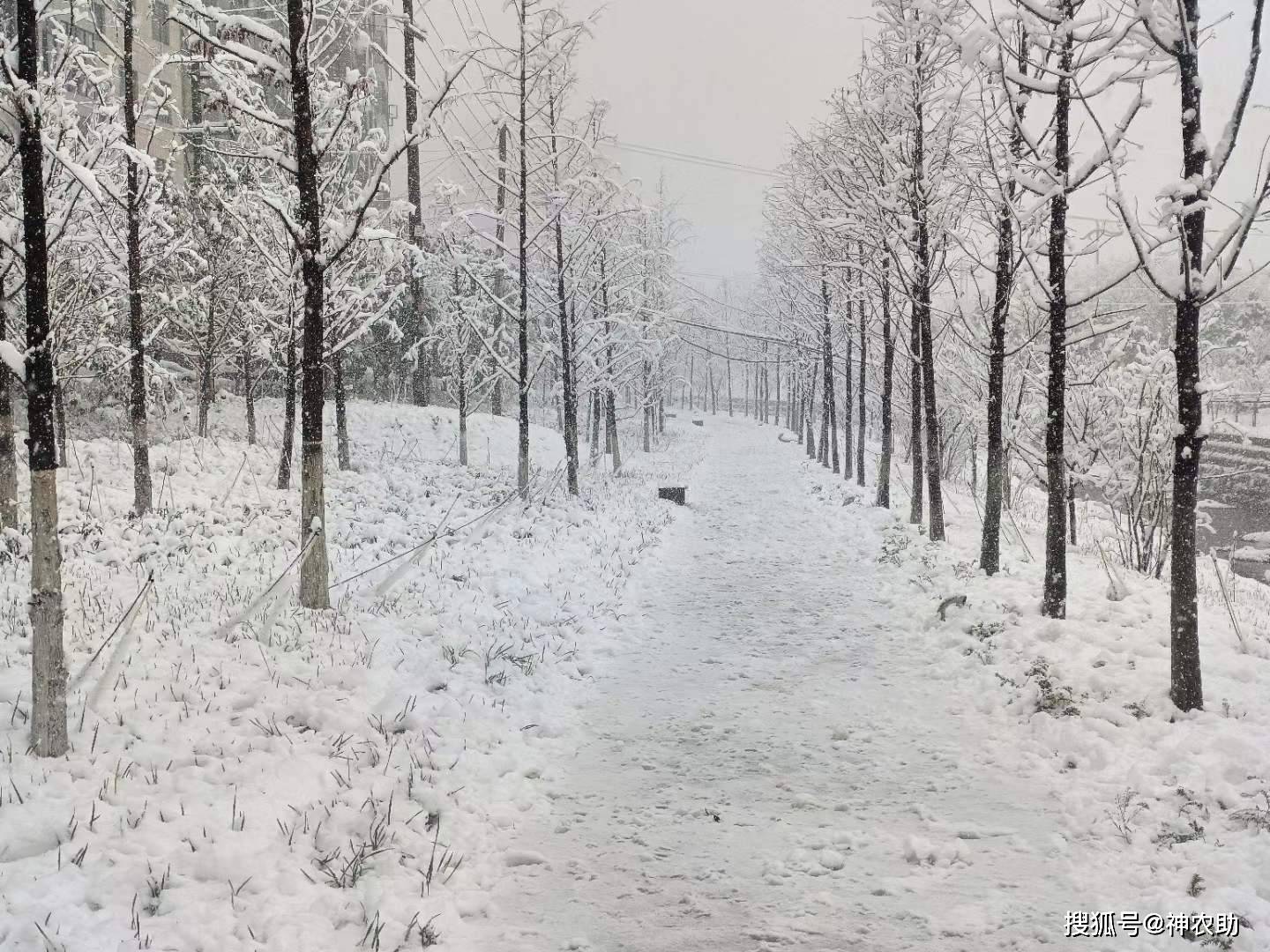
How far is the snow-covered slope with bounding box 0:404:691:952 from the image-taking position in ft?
13.2

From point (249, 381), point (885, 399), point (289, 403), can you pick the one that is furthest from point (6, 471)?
point (885, 399)

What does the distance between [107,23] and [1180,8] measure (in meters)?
35.7

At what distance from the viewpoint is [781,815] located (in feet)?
17.5

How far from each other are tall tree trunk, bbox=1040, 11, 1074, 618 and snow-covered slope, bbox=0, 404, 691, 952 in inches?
202

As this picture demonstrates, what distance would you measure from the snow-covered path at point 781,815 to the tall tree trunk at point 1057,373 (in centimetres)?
172

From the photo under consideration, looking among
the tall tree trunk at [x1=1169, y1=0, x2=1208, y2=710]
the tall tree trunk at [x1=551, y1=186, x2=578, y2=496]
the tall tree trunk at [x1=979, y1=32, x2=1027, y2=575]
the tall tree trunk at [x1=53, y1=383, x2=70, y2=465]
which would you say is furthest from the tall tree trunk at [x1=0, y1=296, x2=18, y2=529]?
the tall tree trunk at [x1=979, y1=32, x2=1027, y2=575]

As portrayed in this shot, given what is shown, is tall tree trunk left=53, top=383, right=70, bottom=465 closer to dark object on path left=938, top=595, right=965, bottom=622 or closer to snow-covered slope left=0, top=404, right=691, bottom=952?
snow-covered slope left=0, top=404, right=691, bottom=952

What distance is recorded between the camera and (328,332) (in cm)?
1581

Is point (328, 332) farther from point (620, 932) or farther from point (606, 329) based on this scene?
point (620, 932)

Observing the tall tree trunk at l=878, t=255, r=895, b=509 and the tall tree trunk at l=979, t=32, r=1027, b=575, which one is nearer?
the tall tree trunk at l=979, t=32, r=1027, b=575

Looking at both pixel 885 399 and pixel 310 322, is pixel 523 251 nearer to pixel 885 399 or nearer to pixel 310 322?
pixel 885 399

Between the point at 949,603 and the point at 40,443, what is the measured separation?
9146 mm

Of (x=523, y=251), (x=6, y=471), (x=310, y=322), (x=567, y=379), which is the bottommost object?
(x=6, y=471)

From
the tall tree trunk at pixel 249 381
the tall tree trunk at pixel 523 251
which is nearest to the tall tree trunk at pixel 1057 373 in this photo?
the tall tree trunk at pixel 523 251
